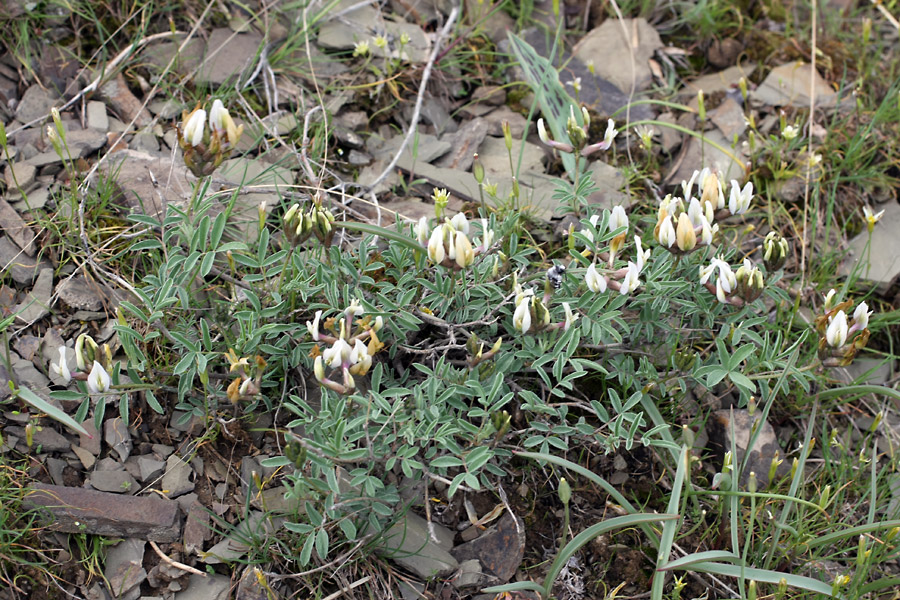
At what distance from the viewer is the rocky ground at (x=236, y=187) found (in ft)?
8.13

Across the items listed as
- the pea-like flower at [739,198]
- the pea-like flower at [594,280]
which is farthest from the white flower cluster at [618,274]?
the pea-like flower at [739,198]

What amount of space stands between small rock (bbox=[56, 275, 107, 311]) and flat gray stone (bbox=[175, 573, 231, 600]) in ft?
3.58

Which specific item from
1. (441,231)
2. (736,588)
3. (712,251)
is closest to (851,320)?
(712,251)

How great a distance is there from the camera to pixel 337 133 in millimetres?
3641

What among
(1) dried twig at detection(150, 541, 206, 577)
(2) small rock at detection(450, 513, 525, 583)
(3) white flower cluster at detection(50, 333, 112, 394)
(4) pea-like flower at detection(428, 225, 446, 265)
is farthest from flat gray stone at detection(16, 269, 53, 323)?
(2) small rock at detection(450, 513, 525, 583)

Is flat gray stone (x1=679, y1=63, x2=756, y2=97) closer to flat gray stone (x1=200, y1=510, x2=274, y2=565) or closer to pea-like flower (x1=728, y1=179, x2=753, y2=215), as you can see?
pea-like flower (x1=728, y1=179, x2=753, y2=215)

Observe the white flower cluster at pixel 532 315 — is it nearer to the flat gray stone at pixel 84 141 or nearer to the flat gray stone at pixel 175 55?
the flat gray stone at pixel 84 141

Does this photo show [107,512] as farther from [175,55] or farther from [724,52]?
[724,52]

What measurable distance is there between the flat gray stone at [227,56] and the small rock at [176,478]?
72.1 inches

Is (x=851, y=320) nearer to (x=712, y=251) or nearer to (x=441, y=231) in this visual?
(x=712, y=251)

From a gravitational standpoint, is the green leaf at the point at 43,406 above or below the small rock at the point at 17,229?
below

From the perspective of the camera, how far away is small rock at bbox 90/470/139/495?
252cm

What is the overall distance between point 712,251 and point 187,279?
1.98 meters

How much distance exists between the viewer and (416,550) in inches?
100.0
